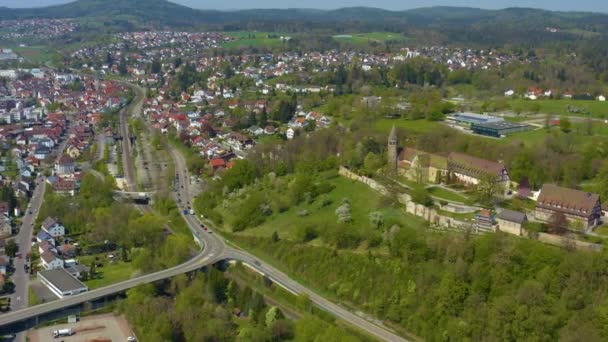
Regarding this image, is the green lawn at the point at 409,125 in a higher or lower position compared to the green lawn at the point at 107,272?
higher

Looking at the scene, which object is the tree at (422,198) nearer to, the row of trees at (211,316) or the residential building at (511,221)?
the residential building at (511,221)

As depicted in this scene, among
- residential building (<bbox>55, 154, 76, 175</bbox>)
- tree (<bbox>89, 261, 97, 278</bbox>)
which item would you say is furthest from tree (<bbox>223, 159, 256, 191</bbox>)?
residential building (<bbox>55, 154, 76, 175</bbox>)

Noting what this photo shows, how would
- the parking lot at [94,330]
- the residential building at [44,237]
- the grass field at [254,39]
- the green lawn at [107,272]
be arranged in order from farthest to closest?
the grass field at [254,39], the residential building at [44,237], the green lawn at [107,272], the parking lot at [94,330]

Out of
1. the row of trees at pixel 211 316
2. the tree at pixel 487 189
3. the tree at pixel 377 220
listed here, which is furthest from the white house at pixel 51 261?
the tree at pixel 487 189

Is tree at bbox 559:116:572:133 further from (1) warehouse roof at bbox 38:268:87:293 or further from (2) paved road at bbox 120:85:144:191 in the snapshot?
(1) warehouse roof at bbox 38:268:87:293

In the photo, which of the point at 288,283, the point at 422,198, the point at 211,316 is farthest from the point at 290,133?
the point at 211,316

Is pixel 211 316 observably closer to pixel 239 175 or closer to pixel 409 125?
pixel 239 175

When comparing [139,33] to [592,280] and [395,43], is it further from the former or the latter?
[592,280]
